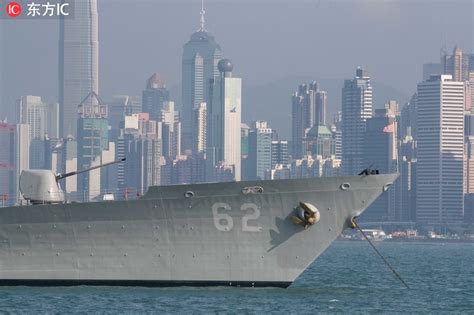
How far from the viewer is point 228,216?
164 ft

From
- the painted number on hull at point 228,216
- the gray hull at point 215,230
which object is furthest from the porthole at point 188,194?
the painted number on hull at point 228,216

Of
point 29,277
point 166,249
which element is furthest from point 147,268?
point 29,277

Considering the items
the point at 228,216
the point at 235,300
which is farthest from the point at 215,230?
the point at 235,300

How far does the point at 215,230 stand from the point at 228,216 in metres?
0.64

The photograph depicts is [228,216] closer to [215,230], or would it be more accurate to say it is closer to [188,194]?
[215,230]

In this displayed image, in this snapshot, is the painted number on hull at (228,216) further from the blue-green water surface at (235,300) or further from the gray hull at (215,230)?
the blue-green water surface at (235,300)

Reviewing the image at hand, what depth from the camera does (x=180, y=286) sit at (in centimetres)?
5059

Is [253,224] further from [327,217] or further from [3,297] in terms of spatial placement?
[3,297]

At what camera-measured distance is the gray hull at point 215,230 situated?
49875 millimetres

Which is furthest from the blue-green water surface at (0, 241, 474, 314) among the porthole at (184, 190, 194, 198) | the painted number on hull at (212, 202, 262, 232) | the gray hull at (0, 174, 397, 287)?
the porthole at (184, 190, 194, 198)

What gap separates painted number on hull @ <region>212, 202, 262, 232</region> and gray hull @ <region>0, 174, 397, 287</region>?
33mm

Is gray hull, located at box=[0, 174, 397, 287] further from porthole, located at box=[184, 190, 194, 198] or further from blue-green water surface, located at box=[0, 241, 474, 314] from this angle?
blue-green water surface, located at box=[0, 241, 474, 314]

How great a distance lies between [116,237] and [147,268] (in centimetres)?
148

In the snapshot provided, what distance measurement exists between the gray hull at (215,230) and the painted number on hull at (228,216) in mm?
33
